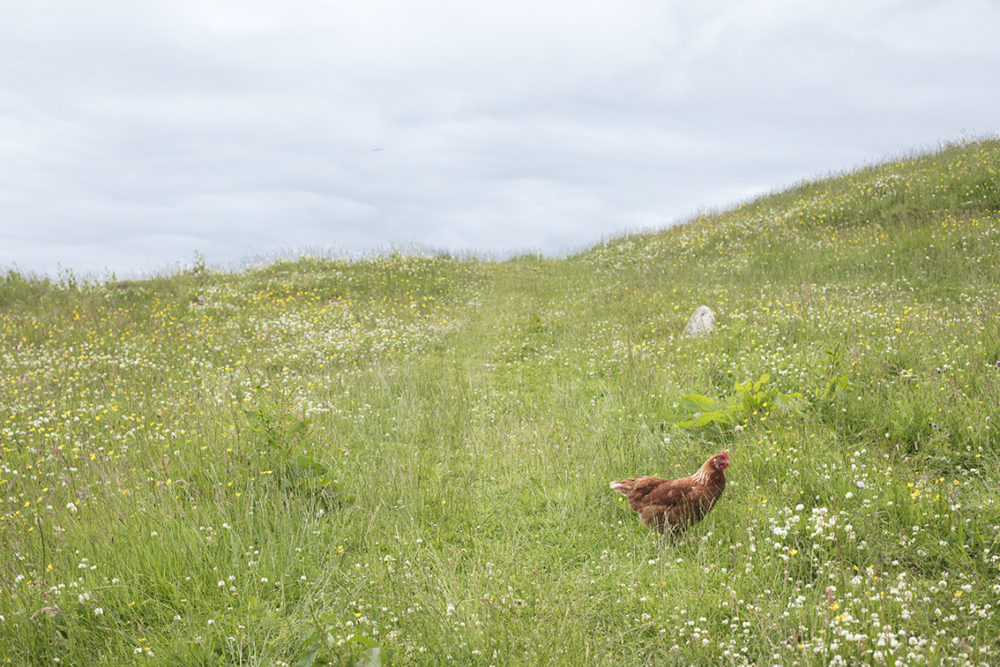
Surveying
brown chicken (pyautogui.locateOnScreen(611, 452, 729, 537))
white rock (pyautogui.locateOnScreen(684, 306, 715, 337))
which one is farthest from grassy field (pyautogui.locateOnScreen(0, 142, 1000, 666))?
white rock (pyautogui.locateOnScreen(684, 306, 715, 337))

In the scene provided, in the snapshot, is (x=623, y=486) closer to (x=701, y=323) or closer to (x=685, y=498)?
(x=685, y=498)

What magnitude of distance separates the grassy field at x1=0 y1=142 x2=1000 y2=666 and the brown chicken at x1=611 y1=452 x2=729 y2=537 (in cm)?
19

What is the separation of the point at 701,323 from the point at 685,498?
6.76 metres

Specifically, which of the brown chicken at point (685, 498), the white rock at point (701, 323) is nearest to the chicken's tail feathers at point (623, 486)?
the brown chicken at point (685, 498)

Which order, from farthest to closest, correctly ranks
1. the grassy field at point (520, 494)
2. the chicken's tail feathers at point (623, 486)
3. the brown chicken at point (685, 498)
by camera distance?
the chicken's tail feathers at point (623, 486) < the brown chicken at point (685, 498) < the grassy field at point (520, 494)

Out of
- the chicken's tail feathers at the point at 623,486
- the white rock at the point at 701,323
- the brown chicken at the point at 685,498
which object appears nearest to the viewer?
the brown chicken at the point at 685,498

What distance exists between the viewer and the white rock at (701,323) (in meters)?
10.7

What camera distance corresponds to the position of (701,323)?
10.9 metres

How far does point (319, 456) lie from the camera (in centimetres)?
630

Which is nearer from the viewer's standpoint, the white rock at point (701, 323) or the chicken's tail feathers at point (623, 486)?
the chicken's tail feathers at point (623, 486)

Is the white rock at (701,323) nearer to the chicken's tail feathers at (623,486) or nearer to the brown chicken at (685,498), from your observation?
the chicken's tail feathers at (623,486)

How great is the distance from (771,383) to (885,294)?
6.60m

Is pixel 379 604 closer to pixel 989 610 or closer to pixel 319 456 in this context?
pixel 319 456

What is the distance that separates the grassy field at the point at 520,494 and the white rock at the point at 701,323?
0.33 metres
